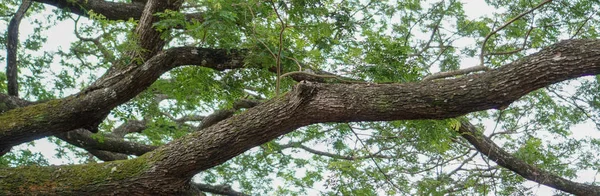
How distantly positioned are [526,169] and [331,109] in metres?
3.56

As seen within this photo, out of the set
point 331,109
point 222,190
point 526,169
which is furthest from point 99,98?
point 526,169

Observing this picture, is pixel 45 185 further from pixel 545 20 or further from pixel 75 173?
pixel 545 20

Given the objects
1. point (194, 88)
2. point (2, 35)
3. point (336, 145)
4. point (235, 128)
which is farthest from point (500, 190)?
point (2, 35)

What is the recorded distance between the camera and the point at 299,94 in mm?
3697

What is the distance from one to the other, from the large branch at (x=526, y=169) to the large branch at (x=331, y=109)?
2977 mm

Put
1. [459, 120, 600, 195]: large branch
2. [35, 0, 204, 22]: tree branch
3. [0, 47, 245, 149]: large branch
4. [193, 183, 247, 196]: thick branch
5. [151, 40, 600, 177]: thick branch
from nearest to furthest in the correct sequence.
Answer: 1. [151, 40, 600, 177]: thick branch
2. [0, 47, 245, 149]: large branch
3. [35, 0, 204, 22]: tree branch
4. [459, 120, 600, 195]: large branch
5. [193, 183, 247, 196]: thick branch

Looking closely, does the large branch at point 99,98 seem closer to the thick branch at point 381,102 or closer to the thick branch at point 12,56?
the thick branch at point 381,102

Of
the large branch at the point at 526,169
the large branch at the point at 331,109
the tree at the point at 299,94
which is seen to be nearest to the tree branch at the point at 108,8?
the tree at the point at 299,94

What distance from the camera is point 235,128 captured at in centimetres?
395

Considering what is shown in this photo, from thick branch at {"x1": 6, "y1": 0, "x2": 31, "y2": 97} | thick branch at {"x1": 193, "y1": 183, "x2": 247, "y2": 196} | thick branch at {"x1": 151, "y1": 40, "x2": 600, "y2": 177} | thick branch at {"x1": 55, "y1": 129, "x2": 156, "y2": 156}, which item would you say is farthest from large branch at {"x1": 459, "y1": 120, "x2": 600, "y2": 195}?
thick branch at {"x1": 6, "y1": 0, "x2": 31, "y2": 97}

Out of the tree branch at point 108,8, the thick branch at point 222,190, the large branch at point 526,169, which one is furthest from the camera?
the thick branch at point 222,190

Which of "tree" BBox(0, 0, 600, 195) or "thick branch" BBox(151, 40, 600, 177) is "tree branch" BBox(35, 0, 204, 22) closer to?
"tree" BBox(0, 0, 600, 195)

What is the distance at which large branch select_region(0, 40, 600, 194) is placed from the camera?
11.1 feet

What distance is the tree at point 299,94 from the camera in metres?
3.69
